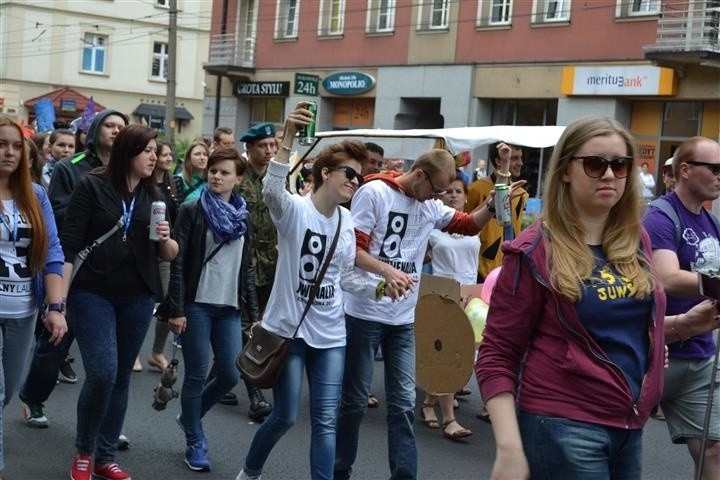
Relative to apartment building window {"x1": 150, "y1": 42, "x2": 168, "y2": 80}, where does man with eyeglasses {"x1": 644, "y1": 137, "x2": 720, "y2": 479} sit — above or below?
below

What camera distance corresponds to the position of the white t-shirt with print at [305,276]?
5.40 meters

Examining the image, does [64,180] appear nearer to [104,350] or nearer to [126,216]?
[126,216]

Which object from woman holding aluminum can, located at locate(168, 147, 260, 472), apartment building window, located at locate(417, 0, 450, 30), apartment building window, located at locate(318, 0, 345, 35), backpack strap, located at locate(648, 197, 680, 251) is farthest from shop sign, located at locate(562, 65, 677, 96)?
backpack strap, located at locate(648, 197, 680, 251)

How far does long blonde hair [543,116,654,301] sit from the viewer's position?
3215 millimetres

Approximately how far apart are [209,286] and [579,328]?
3.54 meters

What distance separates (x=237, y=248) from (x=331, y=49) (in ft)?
95.7

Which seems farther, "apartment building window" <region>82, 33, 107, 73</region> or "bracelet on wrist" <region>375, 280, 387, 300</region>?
"apartment building window" <region>82, 33, 107, 73</region>

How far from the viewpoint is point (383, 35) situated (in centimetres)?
3284

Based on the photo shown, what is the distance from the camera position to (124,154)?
5.79 metres

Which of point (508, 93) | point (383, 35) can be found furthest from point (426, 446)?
point (383, 35)

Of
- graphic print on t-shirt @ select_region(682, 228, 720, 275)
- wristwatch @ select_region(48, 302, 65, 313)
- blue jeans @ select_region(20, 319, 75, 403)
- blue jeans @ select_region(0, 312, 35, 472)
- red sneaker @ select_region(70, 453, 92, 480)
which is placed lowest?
red sneaker @ select_region(70, 453, 92, 480)

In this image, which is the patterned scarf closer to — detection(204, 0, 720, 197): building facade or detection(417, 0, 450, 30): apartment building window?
detection(204, 0, 720, 197): building facade

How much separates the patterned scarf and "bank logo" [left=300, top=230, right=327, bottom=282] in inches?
45.1

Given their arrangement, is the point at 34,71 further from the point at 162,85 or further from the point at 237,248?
the point at 237,248
